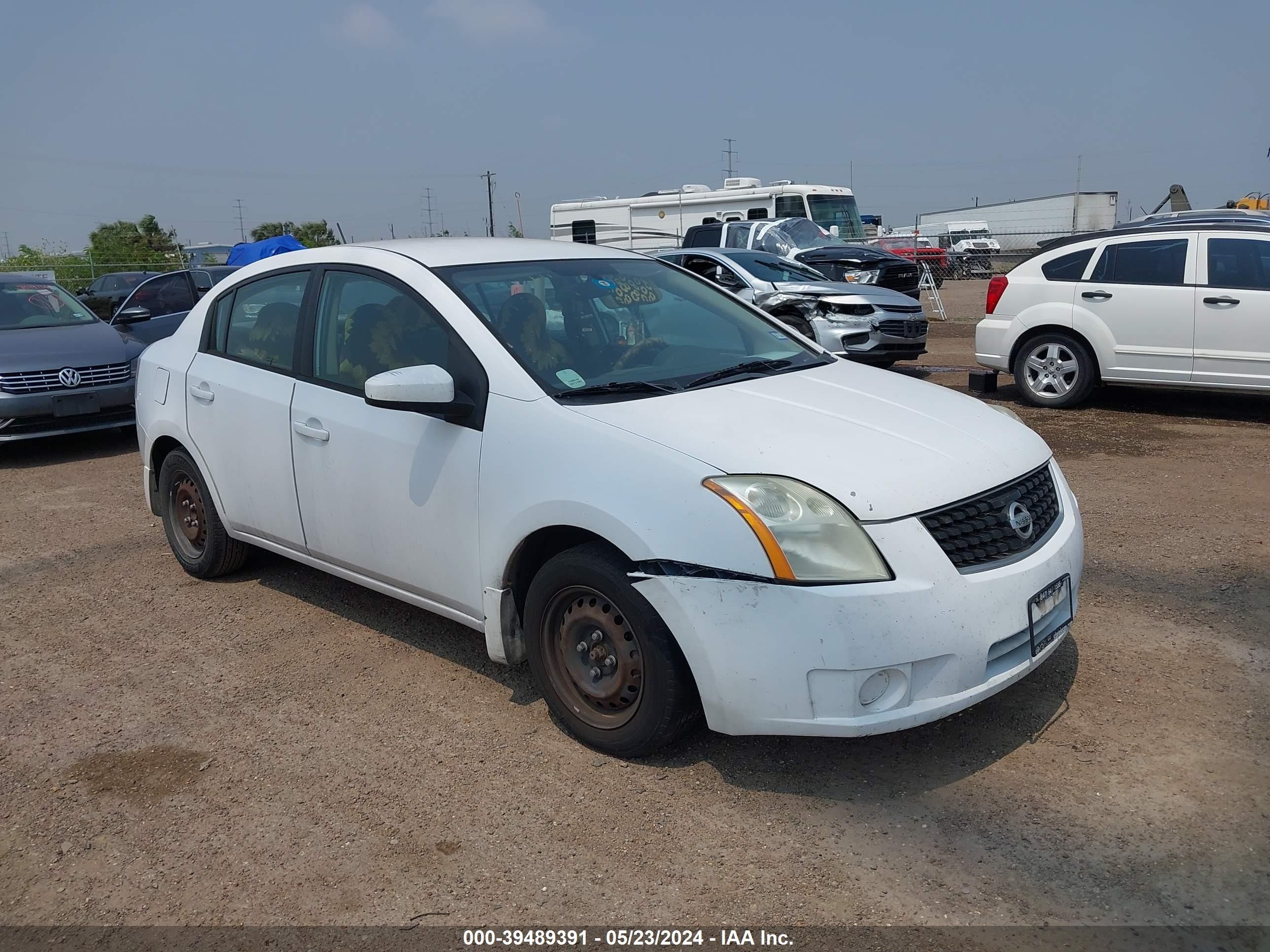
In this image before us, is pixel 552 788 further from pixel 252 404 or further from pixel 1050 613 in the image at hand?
pixel 252 404

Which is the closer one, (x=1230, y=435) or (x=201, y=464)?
(x=201, y=464)

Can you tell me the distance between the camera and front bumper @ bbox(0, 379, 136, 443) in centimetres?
873

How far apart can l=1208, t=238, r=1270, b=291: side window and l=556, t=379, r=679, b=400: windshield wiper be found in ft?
23.8

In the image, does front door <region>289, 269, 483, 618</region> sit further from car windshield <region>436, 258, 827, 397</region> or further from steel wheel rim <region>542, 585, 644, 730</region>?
steel wheel rim <region>542, 585, 644, 730</region>

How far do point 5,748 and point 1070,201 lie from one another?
4620 cm

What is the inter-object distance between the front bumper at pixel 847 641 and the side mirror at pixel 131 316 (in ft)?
28.2

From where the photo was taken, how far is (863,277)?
1589 centimetres

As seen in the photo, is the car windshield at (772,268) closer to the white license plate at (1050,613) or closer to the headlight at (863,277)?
the headlight at (863,277)

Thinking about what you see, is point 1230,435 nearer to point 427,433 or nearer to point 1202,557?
point 1202,557

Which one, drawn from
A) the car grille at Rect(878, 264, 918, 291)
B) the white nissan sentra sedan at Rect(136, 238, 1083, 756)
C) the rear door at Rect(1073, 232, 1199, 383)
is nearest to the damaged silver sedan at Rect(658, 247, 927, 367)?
the rear door at Rect(1073, 232, 1199, 383)

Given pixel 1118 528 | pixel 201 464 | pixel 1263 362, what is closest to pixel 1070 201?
pixel 1263 362

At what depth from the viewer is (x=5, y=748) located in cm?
390

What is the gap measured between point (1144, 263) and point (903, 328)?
301 centimetres

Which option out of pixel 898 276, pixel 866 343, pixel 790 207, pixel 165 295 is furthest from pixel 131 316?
pixel 790 207
